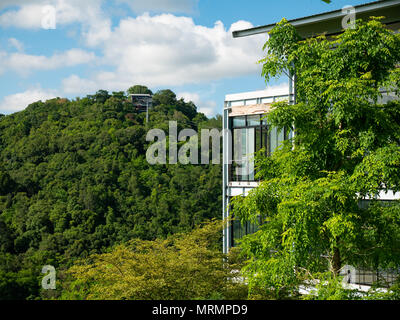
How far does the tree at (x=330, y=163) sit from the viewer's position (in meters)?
7.05

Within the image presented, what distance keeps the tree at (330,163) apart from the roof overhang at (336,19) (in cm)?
460

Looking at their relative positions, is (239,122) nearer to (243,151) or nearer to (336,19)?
(243,151)

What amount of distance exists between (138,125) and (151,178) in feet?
37.7

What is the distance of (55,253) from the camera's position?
39.3 m

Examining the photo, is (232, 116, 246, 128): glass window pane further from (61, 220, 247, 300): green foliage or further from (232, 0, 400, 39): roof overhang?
(61, 220, 247, 300): green foliage

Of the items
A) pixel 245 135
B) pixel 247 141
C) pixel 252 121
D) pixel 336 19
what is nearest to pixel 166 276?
pixel 247 141

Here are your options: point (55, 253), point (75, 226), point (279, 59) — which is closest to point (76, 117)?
point (75, 226)

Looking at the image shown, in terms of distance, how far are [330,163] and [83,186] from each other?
146 ft

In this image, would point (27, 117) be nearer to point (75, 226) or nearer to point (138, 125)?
point (138, 125)

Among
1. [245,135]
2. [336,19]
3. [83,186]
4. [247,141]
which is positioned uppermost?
[336,19]

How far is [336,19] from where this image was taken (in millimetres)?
13328

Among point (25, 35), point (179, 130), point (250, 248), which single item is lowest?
point (250, 248)

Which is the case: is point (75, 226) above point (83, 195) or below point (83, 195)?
below

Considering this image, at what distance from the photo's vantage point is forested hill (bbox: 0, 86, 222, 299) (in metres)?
40.8
